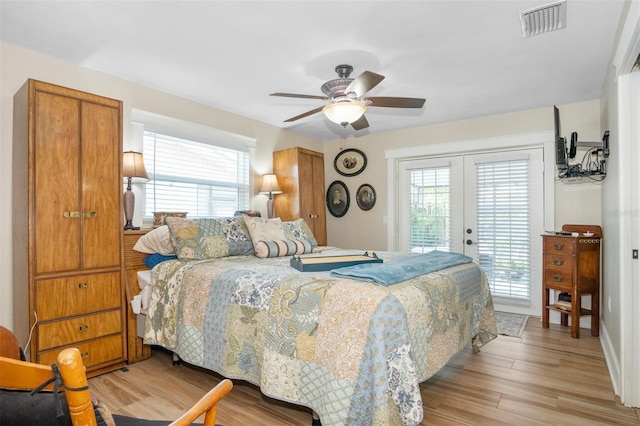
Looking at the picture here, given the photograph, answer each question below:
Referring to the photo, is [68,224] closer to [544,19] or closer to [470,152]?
[544,19]

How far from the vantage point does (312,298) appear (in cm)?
191

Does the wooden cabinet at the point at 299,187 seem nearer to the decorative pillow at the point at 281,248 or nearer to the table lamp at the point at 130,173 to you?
the decorative pillow at the point at 281,248

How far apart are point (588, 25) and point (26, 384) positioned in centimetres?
342

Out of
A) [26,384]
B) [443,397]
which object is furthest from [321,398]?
[26,384]

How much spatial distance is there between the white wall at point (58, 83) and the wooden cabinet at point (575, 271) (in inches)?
151

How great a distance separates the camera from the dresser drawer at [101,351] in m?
2.57

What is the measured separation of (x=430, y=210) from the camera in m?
5.02

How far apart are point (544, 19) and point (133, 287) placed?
3657mm

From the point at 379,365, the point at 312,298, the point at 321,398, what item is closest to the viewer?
the point at 379,365

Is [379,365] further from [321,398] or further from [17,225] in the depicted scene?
[17,225]

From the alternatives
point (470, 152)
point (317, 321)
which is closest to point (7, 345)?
point (317, 321)

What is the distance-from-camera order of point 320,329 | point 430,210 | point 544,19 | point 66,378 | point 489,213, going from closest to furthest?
1. point 66,378
2. point 320,329
3. point 544,19
4. point 489,213
5. point 430,210

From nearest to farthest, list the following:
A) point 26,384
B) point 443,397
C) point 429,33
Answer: point 26,384
point 443,397
point 429,33

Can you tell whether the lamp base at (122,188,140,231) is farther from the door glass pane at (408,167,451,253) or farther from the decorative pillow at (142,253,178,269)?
the door glass pane at (408,167,451,253)
